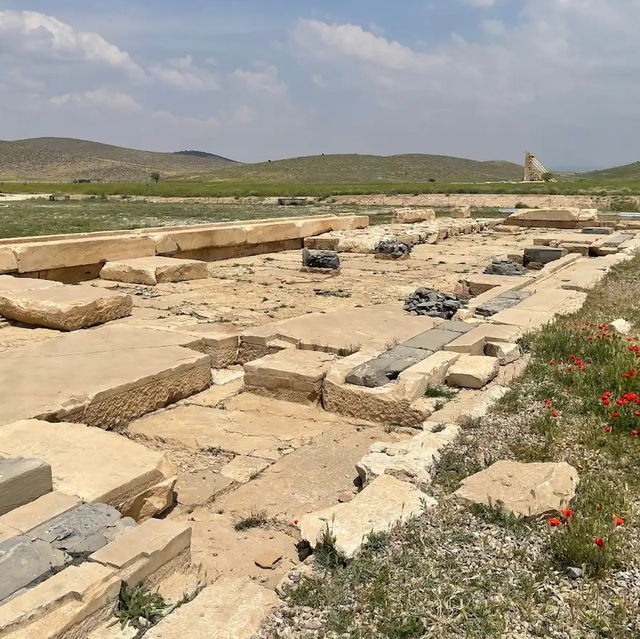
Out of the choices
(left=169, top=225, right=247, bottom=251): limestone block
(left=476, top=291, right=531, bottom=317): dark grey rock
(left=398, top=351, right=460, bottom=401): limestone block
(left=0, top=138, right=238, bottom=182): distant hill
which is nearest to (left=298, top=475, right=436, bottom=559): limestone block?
(left=398, top=351, right=460, bottom=401): limestone block

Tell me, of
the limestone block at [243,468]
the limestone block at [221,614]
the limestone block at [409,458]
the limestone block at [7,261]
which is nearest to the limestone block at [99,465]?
the limestone block at [243,468]

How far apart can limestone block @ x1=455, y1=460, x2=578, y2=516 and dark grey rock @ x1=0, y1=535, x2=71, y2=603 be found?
1896 millimetres

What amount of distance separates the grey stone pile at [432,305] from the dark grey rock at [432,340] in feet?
3.89

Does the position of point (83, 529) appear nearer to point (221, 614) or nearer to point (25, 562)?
point (25, 562)

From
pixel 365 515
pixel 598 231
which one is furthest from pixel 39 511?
pixel 598 231

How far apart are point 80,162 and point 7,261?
357 ft

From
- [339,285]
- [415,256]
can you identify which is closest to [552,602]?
[339,285]

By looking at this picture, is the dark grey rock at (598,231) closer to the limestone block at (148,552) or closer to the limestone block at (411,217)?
the limestone block at (411,217)

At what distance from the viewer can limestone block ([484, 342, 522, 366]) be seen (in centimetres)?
592

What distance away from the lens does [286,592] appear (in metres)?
2.68

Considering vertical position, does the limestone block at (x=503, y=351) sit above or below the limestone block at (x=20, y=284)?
below

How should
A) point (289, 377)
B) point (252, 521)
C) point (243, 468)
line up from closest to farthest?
point (252, 521), point (243, 468), point (289, 377)

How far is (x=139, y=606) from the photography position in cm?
258

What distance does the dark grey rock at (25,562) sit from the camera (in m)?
2.47
